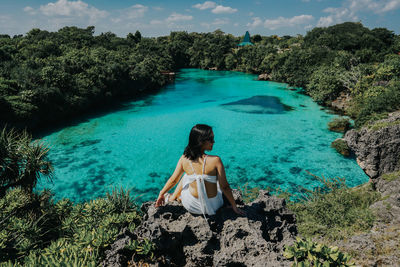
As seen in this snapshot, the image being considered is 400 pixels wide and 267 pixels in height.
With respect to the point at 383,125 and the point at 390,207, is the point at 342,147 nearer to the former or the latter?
the point at 383,125

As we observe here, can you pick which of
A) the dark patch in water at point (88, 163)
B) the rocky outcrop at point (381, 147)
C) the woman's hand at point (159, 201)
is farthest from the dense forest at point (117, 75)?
the woman's hand at point (159, 201)

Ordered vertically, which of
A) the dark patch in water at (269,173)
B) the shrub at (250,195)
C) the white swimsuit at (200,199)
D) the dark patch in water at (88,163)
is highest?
the white swimsuit at (200,199)

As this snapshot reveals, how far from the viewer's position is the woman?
11.5 ft

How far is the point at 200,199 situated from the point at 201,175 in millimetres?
412

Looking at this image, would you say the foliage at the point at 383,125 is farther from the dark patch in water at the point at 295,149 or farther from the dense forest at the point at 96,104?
the dark patch in water at the point at 295,149

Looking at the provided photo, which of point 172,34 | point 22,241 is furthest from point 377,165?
point 172,34

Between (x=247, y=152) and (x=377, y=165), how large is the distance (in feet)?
30.5

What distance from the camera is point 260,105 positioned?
1219 inches

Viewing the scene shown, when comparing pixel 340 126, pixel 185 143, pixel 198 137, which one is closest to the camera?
pixel 198 137

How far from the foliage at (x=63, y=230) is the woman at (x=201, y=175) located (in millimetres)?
1014

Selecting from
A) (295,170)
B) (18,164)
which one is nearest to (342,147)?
(295,170)

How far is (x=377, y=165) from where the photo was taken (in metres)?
8.89

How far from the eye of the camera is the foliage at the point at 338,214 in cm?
586

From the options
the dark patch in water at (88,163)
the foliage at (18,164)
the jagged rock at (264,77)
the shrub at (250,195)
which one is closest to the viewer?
the foliage at (18,164)
